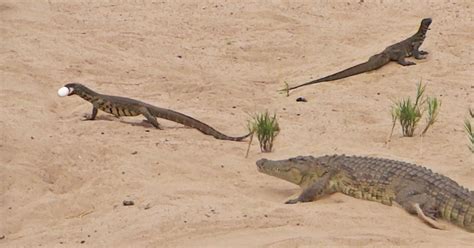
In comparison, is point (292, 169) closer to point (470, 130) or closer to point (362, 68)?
point (470, 130)

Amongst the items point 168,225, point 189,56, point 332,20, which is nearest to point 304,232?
point 168,225

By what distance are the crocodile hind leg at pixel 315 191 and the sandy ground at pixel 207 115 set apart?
0.08 meters

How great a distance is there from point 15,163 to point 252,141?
198cm

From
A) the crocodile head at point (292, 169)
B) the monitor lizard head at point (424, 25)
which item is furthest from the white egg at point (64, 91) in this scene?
the monitor lizard head at point (424, 25)

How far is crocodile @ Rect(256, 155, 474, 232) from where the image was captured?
657 centimetres

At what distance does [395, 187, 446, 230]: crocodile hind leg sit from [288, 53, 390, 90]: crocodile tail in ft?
12.3

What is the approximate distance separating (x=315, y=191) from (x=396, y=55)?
4611 mm

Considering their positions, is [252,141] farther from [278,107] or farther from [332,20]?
[332,20]

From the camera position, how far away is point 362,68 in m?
11.0

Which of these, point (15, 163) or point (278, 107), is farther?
point (278, 107)

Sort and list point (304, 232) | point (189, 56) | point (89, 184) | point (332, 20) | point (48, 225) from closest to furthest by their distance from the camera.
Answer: point (304, 232) < point (48, 225) < point (89, 184) < point (189, 56) < point (332, 20)

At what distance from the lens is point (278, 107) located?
9.82 m

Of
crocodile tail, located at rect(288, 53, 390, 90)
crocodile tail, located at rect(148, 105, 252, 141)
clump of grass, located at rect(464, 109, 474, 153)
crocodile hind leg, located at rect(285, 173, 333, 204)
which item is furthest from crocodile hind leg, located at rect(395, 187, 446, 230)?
crocodile tail, located at rect(288, 53, 390, 90)

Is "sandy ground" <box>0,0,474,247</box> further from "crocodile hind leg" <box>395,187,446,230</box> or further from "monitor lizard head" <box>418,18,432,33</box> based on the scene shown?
"monitor lizard head" <box>418,18,432,33</box>
